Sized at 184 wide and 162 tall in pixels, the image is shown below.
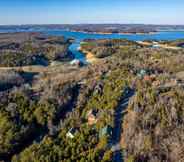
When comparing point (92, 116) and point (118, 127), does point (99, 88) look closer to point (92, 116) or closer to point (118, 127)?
point (92, 116)

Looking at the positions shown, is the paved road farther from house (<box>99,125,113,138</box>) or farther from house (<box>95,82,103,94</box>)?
house (<box>95,82,103,94</box>)

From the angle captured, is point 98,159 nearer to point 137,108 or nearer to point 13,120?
point 137,108

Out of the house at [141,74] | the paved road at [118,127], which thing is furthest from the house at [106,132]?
the house at [141,74]

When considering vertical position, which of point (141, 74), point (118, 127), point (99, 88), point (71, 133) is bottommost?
point (71, 133)

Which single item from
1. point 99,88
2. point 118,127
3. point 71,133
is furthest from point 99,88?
point 71,133

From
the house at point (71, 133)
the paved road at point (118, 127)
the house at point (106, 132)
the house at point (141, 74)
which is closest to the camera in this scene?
the paved road at point (118, 127)

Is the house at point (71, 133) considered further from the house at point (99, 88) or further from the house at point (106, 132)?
the house at point (99, 88)
